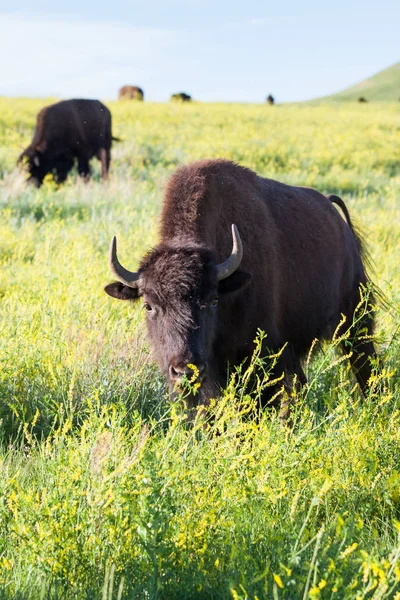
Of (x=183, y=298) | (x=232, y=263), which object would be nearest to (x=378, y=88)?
(x=232, y=263)

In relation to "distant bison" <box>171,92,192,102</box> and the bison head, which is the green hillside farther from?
the bison head

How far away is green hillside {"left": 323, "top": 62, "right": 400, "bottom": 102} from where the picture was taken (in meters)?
116

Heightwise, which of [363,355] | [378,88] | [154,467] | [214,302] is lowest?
[363,355]

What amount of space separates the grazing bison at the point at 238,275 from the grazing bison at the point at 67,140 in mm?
12695

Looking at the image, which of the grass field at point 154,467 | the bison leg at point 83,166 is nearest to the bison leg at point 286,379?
the grass field at point 154,467

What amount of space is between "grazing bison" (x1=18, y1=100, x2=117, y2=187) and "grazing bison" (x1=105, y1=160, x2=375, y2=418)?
1270 cm

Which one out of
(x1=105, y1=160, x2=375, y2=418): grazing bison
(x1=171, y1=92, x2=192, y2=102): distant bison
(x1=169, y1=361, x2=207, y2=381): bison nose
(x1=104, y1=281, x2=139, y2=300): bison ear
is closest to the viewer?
(x1=169, y1=361, x2=207, y2=381): bison nose

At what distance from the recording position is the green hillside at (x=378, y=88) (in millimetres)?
116375

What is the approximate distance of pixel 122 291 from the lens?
16.1 ft

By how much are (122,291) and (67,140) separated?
15540 mm

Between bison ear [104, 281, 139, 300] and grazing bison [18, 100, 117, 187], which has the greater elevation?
grazing bison [18, 100, 117, 187]

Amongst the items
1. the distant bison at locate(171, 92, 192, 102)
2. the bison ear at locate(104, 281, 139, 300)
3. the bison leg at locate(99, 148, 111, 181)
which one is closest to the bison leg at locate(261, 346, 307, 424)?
the bison ear at locate(104, 281, 139, 300)

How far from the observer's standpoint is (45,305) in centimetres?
623

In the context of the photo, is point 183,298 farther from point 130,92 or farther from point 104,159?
point 130,92
